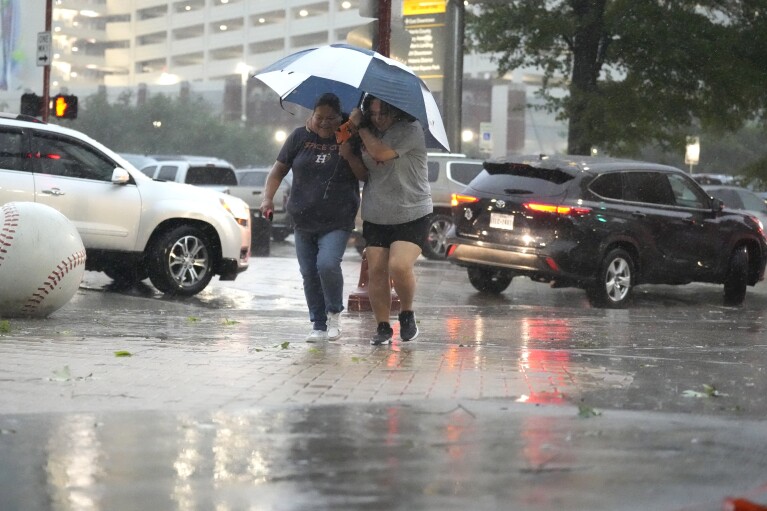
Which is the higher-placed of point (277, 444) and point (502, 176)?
point (502, 176)

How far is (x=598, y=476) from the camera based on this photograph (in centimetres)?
543

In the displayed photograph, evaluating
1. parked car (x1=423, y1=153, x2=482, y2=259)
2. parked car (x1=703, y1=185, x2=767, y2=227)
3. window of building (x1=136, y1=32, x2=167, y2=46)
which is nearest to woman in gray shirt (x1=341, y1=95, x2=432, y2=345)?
parked car (x1=423, y1=153, x2=482, y2=259)

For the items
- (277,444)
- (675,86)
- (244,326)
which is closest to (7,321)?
(244,326)

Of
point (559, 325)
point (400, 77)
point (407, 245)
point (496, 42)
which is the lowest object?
point (559, 325)

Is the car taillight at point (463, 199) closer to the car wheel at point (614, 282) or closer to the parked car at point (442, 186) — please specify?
the car wheel at point (614, 282)

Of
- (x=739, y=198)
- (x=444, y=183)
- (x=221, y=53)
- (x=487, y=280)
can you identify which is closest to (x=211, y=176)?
(x=444, y=183)

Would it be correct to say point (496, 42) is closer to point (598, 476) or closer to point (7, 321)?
point (7, 321)

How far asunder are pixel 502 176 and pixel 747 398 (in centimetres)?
811

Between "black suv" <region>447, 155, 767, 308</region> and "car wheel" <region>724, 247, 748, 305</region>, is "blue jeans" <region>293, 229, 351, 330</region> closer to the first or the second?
"black suv" <region>447, 155, 767, 308</region>

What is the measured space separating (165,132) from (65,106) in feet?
212

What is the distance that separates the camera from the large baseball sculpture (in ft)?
36.3

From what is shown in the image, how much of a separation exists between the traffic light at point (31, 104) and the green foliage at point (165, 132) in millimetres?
62986

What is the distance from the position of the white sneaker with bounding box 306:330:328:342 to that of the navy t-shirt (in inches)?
31.2

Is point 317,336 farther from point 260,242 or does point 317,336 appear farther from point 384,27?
point 260,242
